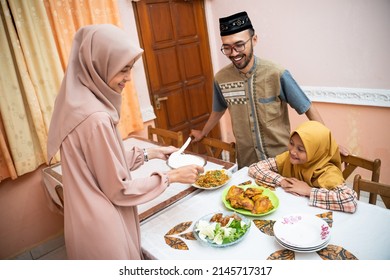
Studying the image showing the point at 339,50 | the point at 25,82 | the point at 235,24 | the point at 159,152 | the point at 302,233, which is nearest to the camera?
the point at 302,233

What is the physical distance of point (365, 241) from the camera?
1.09 m

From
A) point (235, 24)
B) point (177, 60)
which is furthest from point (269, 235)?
point (177, 60)

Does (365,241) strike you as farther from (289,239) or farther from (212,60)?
(212,60)

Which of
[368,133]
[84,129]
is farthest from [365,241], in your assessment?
[368,133]

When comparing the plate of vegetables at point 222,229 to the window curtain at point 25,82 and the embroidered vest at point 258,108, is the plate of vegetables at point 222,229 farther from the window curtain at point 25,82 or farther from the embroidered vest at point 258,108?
the window curtain at point 25,82

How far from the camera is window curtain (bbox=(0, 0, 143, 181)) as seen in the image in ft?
7.23

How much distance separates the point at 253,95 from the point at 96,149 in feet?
4.09

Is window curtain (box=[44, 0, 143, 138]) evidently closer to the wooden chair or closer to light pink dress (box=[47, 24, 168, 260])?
light pink dress (box=[47, 24, 168, 260])

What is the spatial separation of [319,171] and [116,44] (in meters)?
1.08

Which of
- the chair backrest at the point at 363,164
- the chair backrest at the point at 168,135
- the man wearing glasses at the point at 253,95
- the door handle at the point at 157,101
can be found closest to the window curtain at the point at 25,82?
the chair backrest at the point at 168,135

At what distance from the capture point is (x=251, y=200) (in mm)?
1380

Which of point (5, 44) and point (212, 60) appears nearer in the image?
point (5, 44)

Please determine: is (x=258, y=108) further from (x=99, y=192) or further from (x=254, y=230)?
(x=99, y=192)

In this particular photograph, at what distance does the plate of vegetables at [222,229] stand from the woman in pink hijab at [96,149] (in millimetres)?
242
